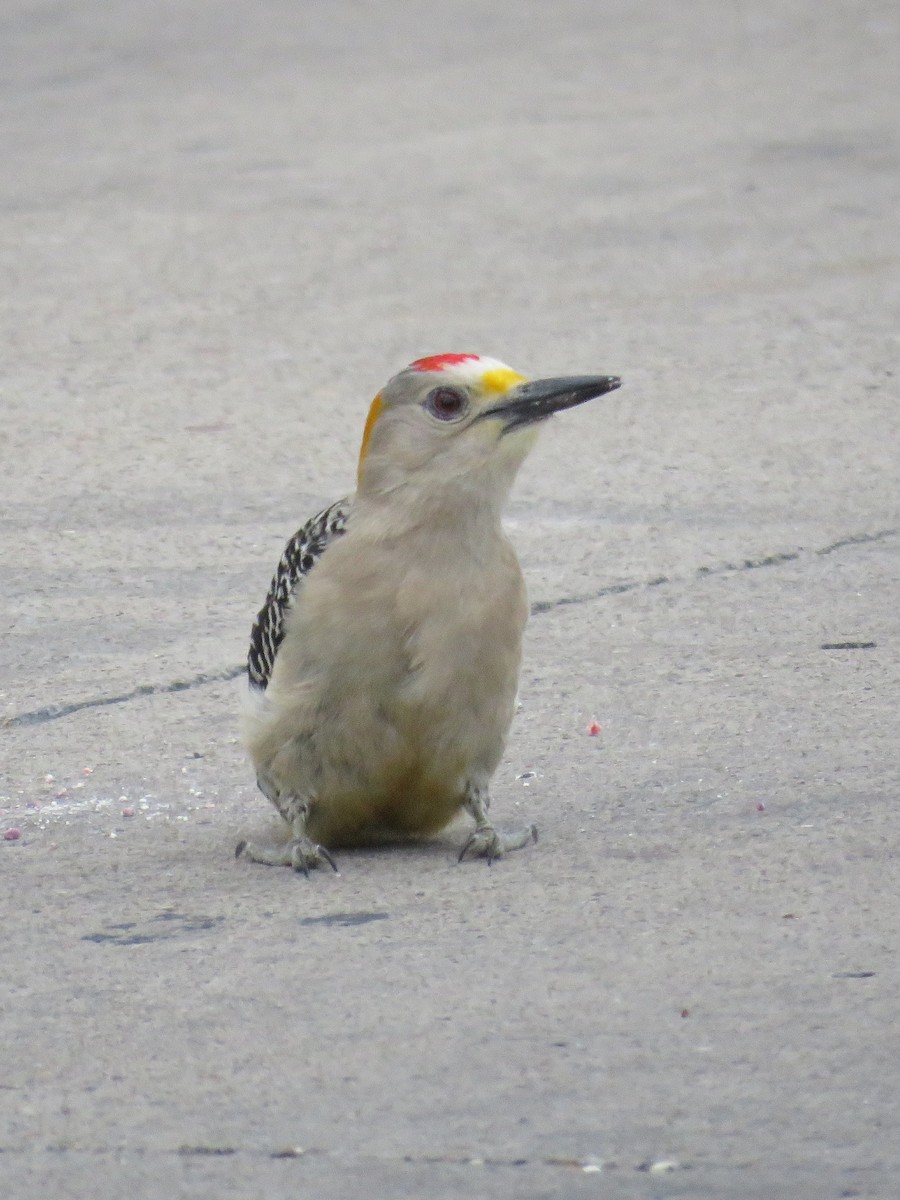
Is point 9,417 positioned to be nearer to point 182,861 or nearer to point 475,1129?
point 182,861

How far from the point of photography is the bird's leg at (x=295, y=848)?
4820 mm

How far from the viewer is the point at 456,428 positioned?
15.7 feet

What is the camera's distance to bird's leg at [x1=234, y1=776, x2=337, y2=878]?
4820 millimetres

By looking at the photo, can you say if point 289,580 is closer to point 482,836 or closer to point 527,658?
point 482,836

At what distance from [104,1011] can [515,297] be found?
7.06 m

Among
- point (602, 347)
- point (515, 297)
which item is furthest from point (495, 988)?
point (515, 297)

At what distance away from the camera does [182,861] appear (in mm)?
4945

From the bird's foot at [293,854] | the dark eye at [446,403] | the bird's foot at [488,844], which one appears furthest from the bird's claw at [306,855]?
the dark eye at [446,403]

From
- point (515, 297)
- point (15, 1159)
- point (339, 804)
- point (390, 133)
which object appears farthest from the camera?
point (390, 133)

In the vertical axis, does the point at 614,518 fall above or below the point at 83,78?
below

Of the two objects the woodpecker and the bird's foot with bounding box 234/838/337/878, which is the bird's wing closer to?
the woodpecker

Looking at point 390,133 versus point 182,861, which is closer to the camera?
point 182,861

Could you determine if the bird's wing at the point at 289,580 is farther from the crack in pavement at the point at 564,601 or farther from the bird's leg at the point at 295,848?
the crack in pavement at the point at 564,601

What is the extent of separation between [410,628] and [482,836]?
0.55m
